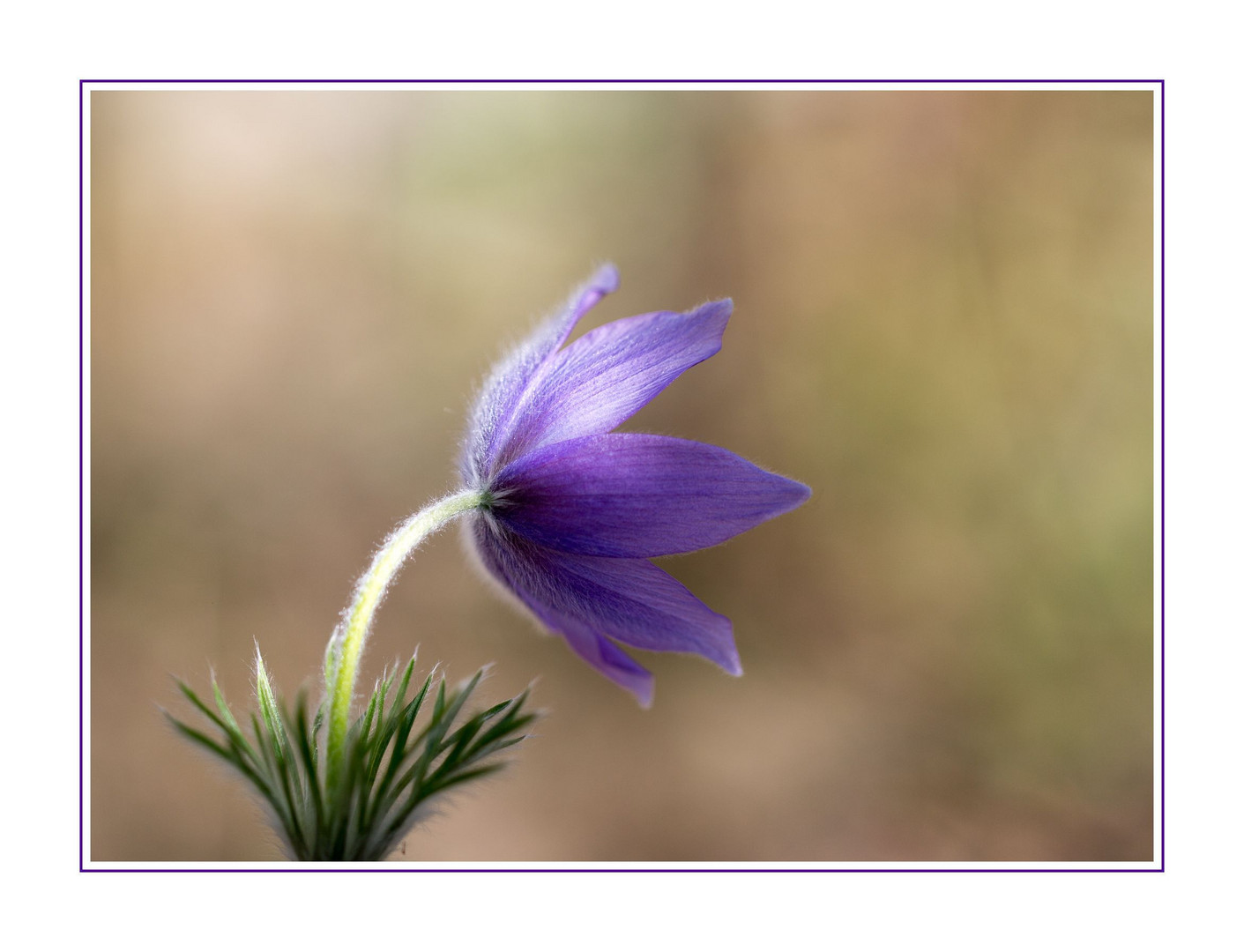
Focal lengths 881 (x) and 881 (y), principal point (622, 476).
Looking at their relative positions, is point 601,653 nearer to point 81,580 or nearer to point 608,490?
point 608,490

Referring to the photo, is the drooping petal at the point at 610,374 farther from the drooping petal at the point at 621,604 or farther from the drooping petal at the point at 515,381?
the drooping petal at the point at 621,604

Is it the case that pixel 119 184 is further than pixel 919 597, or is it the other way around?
pixel 919 597

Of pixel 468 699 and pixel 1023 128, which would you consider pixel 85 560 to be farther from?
pixel 1023 128

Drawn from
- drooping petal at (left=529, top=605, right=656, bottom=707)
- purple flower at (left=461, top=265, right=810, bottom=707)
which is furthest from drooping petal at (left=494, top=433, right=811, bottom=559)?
drooping petal at (left=529, top=605, right=656, bottom=707)

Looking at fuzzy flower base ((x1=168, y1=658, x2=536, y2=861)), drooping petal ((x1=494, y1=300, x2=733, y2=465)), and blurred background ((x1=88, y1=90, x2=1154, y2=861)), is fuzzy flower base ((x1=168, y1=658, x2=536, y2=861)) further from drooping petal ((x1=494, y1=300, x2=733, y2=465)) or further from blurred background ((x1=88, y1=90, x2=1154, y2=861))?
blurred background ((x1=88, y1=90, x2=1154, y2=861))

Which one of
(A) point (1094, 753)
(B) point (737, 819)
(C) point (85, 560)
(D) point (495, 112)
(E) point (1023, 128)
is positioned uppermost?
(D) point (495, 112)

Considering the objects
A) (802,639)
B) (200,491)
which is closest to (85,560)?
(200,491)
